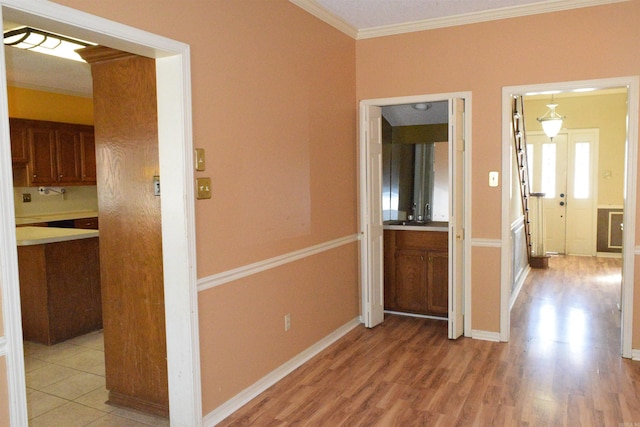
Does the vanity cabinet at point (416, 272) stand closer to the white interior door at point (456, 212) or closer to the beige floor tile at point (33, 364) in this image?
the white interior door at point (456, 212)

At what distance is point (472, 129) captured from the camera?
4.23 m

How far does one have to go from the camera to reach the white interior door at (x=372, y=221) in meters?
4.55

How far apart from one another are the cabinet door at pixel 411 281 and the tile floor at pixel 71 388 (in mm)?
2713

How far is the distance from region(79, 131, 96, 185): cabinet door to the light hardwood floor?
4876 mm

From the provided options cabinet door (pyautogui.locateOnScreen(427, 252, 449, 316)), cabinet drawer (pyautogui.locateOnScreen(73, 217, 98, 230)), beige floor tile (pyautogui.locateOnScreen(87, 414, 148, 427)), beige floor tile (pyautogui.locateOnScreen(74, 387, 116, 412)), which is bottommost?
beige floor tile (pyautogui.locateOnScreen(87, 414, 148, 427))

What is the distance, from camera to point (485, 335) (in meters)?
4.29

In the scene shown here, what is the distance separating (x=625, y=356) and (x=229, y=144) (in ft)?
10.9

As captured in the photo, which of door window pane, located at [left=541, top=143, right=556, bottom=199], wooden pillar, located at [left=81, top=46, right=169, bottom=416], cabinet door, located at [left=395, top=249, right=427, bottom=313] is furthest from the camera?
door window pane, located at [left=541, top=143, right=556, bottom=199]

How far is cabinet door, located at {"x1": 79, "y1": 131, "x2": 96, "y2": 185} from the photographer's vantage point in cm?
718

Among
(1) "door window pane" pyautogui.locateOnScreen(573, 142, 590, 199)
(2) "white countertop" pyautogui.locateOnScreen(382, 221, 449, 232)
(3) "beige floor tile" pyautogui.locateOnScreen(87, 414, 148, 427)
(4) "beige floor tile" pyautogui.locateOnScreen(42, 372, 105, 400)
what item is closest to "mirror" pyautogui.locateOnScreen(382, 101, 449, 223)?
(2) "white countertop" pyautogui.locateOnScreen(382, 221, 449, 232)

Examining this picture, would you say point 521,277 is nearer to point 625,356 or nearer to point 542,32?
point 625,356

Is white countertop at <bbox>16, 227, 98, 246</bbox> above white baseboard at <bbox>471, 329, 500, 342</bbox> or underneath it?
above

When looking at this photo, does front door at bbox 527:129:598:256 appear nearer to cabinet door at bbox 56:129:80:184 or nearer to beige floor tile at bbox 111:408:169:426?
beige floor tile at bbox 111:408:169:426

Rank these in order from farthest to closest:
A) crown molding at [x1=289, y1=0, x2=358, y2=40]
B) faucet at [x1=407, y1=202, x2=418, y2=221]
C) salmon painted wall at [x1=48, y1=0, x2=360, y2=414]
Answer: faucet at [x1=407, y1=202, x2=418, y2=221] → crown molding at [x1=289, y1=0, x2=358, y2=40] → salmon painted wall at [x1=48, y1=0, x2=360, y2=414]
